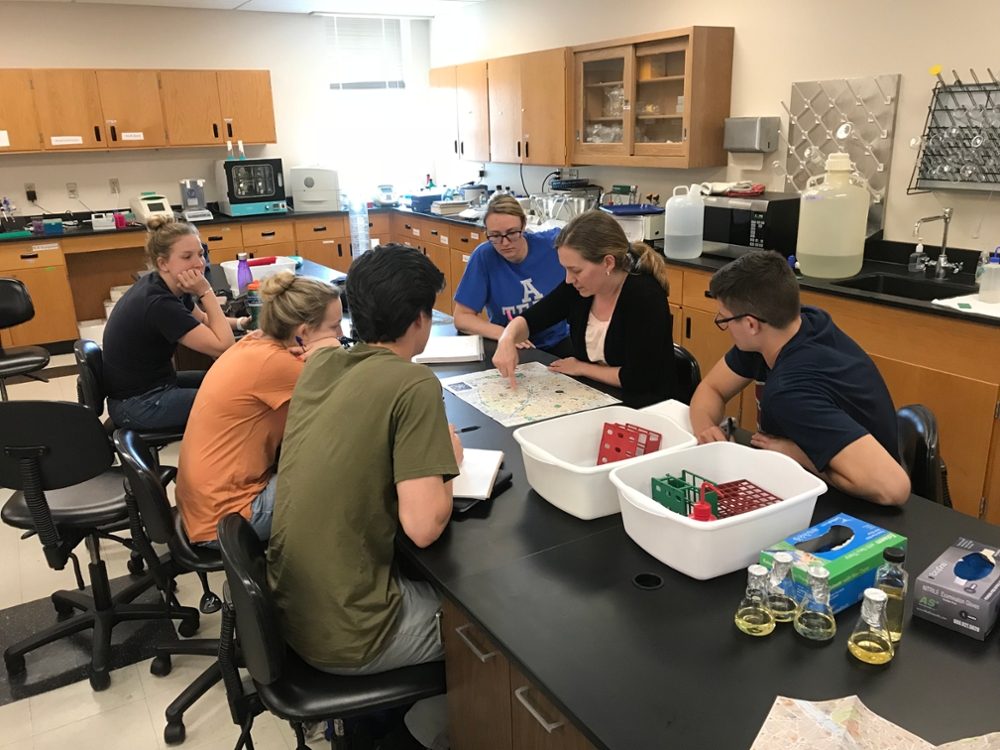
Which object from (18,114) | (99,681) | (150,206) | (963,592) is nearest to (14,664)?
(99,681)

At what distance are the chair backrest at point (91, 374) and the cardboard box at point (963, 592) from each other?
8.38ft

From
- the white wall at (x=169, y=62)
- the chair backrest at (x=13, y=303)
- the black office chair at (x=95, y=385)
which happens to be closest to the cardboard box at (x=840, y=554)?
the black office chair at (x=95, y=385)

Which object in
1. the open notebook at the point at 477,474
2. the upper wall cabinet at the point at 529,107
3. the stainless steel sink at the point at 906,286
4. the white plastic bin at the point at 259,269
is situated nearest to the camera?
the open notebook at the point at 477,474

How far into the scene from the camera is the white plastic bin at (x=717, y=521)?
1.26m

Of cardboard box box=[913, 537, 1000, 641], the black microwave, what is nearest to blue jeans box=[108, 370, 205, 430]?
cardboard box box=[913, 537, 1000, 641]

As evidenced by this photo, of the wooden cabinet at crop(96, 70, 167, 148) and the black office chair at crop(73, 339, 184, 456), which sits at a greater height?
the wooden cabinet at crop(96, 70, 167, 148)

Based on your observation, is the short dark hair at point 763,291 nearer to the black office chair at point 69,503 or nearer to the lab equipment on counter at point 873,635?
the lab equipment on counter at point 873,635

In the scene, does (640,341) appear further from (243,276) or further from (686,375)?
(243,276)

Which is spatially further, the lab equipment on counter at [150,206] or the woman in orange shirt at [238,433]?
the lab equipment on counter at [150,206]

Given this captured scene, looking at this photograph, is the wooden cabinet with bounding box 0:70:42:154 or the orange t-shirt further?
the wooden cabinet with bounding box 0:70:42:154

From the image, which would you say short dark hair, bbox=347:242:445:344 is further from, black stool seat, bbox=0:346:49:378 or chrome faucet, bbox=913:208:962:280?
black stool seat, bbox=0:346:49:378

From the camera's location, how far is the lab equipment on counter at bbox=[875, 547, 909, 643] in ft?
3.75

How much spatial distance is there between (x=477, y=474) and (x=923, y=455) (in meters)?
1.02

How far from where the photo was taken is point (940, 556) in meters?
1.28
